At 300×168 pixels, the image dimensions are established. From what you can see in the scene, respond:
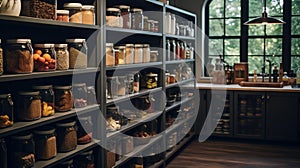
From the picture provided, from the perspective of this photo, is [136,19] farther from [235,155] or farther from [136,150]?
[235,155]

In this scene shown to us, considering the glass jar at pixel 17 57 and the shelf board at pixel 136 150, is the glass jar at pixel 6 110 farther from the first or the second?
the shelf board at pixel 136 150

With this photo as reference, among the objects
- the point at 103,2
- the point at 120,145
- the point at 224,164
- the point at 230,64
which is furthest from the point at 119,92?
the point at 230,64

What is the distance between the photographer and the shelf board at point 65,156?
2.36 m

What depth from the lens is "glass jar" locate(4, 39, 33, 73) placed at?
2121mm

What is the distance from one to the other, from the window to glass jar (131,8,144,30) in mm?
2835

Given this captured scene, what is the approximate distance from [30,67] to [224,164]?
2922mm

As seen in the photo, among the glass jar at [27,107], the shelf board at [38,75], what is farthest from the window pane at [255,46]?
the glass jar at [27,107]

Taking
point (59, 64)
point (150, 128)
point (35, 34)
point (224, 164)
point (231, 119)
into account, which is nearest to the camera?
point (59, 64)

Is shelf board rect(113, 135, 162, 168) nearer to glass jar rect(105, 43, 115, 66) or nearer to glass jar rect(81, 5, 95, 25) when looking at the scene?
glass jar rect(105, 43, 115, 66)

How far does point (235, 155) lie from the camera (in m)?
4.89

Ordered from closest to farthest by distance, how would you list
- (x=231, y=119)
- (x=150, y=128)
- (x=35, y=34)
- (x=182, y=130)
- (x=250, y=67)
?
1. (x=35, y=34)
2. (x=150, y=128)
3. (x=182, y=130)
4. (x=231, y=119)
5. (x=250, y=67)

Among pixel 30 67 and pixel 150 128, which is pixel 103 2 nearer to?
pixel 30 67

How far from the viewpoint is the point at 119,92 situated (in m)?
3.28

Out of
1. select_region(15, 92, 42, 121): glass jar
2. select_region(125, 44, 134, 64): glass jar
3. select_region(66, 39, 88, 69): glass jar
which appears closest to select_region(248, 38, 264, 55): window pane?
select_region(125, 44, 134, 64): glass jar
